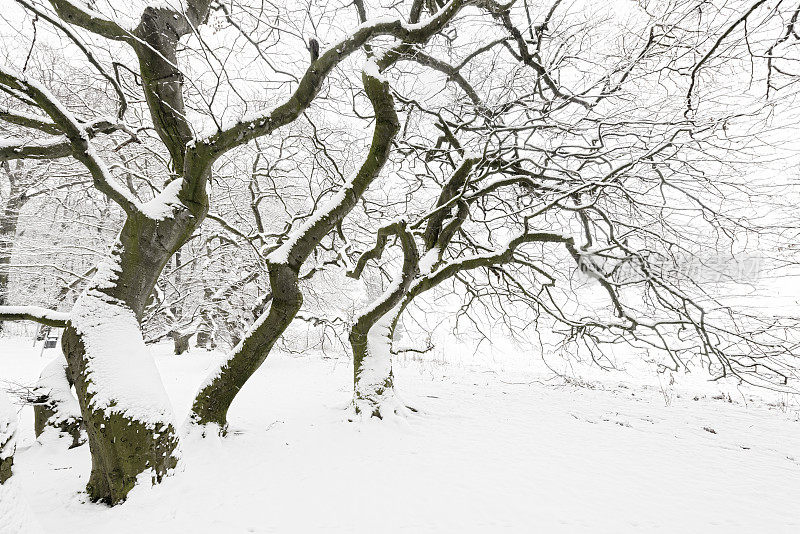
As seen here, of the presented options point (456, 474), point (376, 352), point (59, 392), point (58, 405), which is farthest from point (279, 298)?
point (456, 474)

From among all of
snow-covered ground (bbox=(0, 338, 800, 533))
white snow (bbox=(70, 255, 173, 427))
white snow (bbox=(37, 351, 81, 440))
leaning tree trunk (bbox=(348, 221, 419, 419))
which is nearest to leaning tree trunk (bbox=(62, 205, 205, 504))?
white snow (bbox=(70, 255, 173, 427))

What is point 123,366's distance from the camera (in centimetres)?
283

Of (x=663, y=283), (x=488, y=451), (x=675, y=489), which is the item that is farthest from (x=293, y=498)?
(x=663, y=283)

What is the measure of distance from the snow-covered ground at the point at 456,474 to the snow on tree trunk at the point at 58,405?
7.4 inches

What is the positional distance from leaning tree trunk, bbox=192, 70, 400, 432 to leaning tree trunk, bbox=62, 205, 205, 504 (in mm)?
963

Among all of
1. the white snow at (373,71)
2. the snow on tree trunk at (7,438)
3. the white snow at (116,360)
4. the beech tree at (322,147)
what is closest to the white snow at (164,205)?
the beech tree at (322,147)

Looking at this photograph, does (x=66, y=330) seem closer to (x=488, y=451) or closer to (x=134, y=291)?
(x=134, y=291)

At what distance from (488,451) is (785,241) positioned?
373cm

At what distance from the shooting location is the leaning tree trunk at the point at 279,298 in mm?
3906

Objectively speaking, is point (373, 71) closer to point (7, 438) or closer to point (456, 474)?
point (7, 438)

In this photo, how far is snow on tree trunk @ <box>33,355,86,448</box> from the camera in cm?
353

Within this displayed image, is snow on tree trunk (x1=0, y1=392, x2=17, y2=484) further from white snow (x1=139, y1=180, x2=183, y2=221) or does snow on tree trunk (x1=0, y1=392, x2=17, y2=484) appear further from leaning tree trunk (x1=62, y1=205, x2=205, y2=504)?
white snow (x1=139, y1=180, x2=183, y2=221)

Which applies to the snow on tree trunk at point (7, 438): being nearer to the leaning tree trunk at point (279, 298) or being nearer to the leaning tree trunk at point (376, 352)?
the leaning tree trunk at point (279, 298)

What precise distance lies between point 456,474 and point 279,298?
100 inches
